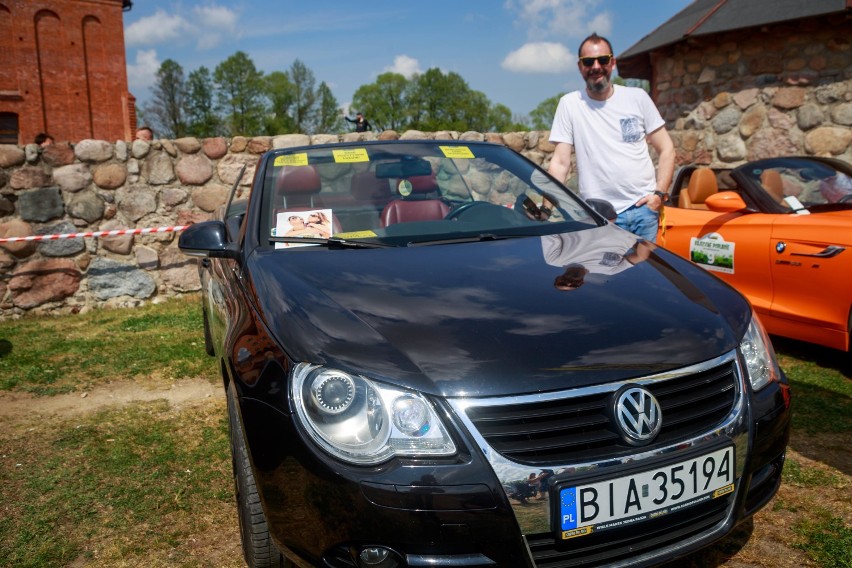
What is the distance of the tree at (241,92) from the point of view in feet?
222

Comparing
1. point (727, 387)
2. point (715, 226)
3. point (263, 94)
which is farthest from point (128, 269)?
point (263, 94)

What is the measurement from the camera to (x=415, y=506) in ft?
5.36

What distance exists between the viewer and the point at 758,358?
81.8 inches

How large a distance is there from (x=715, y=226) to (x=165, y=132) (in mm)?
56927

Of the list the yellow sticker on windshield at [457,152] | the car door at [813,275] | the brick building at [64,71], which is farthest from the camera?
the brick building at [64,71]

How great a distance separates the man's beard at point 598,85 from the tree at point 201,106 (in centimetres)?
6049

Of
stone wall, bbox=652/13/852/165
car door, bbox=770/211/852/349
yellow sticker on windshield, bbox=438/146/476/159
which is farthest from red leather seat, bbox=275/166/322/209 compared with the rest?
stone wall, bbox=652/13/852/165

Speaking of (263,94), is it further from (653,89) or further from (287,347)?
(287,347)

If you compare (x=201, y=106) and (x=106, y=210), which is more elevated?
(x=201, y=106)

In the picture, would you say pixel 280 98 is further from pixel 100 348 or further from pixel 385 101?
pixel 100 348

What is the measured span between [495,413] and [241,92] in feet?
237

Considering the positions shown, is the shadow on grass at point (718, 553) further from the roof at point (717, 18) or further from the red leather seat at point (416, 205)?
the roof at point (717, 18)

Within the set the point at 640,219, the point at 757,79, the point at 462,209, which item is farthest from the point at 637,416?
the point at 757,79

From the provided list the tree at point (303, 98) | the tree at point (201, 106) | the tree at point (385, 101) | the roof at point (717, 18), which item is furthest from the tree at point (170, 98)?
the roof at point (717, 18)
